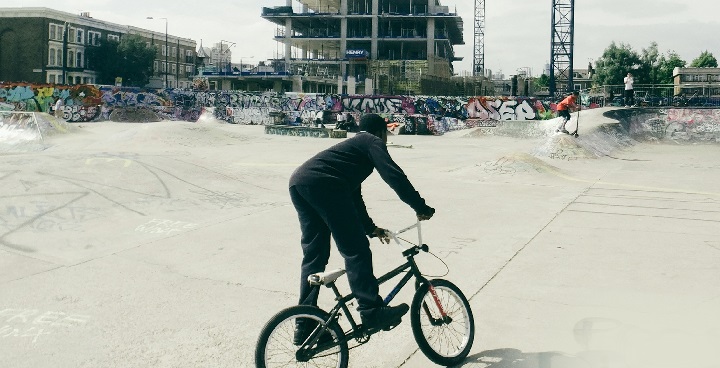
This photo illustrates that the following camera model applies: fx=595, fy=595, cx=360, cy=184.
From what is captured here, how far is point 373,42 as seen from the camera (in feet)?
282

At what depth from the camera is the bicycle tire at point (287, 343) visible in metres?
3.74

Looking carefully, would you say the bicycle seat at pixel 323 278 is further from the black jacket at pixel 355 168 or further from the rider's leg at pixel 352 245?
the black jacket at pixel 355 168

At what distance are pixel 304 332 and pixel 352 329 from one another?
0.38 metres

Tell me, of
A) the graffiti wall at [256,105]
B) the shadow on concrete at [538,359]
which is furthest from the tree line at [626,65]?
the shadow on concrete at [538,359]

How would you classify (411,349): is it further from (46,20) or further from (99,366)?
(46,20)

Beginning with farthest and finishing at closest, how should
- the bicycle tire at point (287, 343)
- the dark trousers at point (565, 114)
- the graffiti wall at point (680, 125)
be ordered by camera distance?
the graffiti wall at point (680, 125) → the dark trousers at point (565, 114) → the bicycle tire at point (287, 343)

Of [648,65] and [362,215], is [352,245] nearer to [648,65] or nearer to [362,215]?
[362,215]

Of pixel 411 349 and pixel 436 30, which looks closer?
pixel 411 349

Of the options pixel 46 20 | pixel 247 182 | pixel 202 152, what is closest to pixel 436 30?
pixel 46 20

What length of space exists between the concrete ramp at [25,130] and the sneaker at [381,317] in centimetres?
2095

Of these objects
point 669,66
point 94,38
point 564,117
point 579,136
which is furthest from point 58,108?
point 669,66

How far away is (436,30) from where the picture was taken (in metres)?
85.5

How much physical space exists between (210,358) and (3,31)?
91535 millimetres

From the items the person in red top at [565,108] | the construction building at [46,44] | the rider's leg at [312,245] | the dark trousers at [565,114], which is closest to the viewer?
the rider's leg at [312,245]
